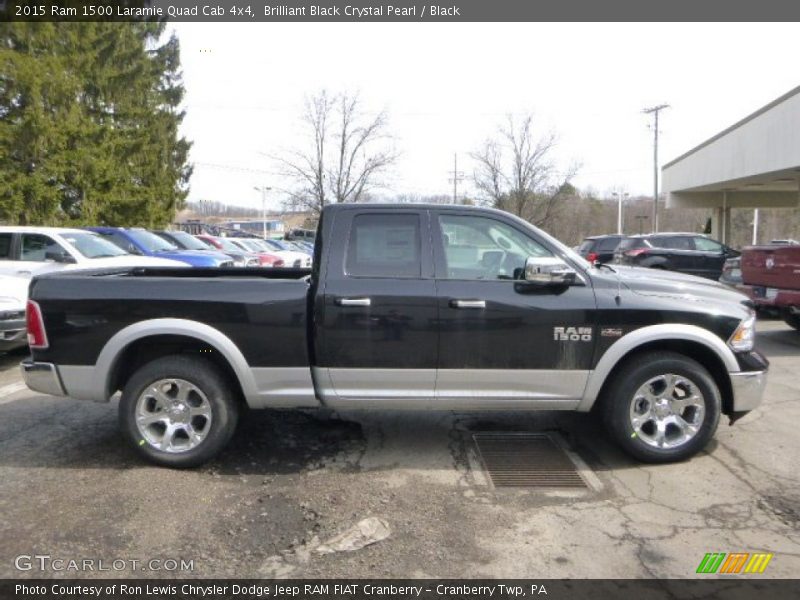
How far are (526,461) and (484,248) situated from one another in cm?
166

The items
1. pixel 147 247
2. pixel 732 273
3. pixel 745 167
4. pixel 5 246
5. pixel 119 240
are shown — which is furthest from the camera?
pixel 745 167

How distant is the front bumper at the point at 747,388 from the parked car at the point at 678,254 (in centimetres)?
1140

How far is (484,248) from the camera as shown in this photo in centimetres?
416

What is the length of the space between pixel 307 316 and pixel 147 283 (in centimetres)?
119

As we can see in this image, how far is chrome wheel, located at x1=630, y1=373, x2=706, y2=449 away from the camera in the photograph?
13.4 ft

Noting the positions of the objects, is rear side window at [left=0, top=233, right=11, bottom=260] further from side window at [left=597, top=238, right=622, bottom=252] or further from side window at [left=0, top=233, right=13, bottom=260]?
side window at [left=597, top=238, right=622, bottom=252]

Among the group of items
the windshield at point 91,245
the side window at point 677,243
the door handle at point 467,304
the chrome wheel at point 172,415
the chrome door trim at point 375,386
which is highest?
the side window at point 677,243

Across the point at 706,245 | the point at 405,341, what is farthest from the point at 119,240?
the point at 706,245

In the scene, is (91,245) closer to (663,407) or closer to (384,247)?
(384,247)

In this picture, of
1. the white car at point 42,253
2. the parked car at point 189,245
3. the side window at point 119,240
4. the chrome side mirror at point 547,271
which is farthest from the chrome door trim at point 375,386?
the parked car at point 189,245

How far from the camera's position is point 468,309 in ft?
13.0

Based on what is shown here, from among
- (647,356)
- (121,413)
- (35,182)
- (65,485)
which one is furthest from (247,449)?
(35,182)

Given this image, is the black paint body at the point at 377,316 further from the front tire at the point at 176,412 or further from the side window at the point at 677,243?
the side window at the point at 677,243

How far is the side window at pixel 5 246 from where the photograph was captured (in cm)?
874
